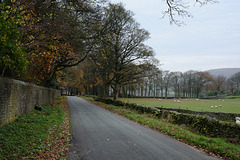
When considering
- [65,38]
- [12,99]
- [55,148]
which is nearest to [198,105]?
[65,38]

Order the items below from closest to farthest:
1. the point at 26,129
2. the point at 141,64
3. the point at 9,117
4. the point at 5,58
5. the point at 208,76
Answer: the point at 5,58
the point at 26,129
the point at 9,117
the point at 141,64
the point at 208,76

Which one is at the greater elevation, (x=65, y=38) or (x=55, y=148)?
(x=65, y=38)

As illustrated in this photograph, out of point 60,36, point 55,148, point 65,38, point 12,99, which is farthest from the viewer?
point 65,38

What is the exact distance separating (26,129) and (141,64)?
2379cm

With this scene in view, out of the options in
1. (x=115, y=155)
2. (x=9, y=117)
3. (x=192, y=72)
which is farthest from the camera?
(x=192, y=72)

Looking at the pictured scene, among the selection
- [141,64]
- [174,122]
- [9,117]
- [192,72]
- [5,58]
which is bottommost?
[174,122]

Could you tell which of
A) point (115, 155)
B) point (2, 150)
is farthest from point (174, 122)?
point (2, 150)

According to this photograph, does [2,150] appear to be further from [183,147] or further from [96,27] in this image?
[96,27]

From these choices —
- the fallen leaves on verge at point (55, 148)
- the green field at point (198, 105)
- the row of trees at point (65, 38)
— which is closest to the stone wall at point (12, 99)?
the row of trees at point (65, 38)

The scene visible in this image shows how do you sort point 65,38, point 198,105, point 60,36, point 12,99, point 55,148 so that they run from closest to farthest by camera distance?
point 55,148
point 12,99
point 60,36
point 65,38
point 198,105

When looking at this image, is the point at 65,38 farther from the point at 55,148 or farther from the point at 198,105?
the point at 198,105

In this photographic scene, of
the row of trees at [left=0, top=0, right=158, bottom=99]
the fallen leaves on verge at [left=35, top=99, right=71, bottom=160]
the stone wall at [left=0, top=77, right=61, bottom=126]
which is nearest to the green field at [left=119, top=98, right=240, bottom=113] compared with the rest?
the row of trees at [left=0, top=0, right=158, bottom=99]

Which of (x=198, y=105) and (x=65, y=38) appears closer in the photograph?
(x=65, y=38)

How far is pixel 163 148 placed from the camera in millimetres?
6699
